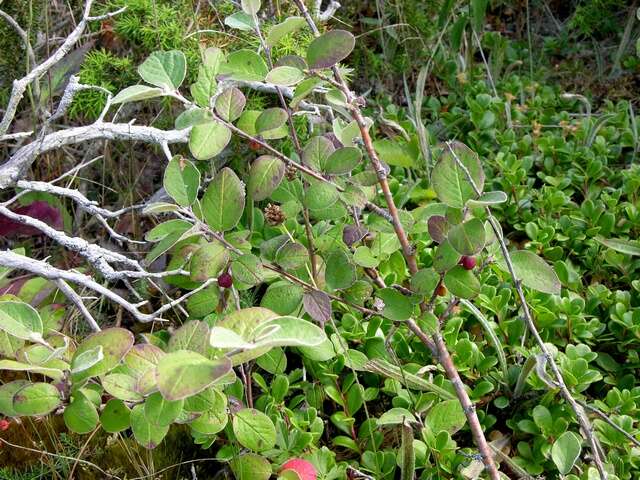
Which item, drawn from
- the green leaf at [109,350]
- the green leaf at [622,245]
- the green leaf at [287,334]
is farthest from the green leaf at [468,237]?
the green leaf at [622,245]

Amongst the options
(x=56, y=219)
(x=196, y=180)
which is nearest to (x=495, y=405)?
(x=196, y=180)

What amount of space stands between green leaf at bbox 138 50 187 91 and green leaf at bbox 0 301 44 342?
1.38 ft

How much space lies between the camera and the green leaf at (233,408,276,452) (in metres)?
1.37

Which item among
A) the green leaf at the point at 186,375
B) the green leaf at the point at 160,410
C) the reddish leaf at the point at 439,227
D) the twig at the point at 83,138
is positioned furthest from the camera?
the twig at the point at 83,138

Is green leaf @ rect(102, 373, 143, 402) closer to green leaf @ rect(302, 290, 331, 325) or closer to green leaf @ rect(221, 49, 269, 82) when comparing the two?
green leaf @ rect(302, 290, 331, 325)

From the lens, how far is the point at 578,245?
2.10 meters

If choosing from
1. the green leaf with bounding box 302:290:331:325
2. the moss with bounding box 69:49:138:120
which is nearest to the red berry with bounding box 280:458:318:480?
the green leaf with bounding box 302:290:331:325

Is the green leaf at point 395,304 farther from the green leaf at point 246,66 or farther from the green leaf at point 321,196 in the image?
the green leaf at point 246,66

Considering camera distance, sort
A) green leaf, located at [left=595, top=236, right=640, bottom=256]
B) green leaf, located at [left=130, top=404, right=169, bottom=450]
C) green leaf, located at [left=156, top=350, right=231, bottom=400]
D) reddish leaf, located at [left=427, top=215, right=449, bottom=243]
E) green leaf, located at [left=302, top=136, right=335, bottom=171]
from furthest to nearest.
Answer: green leaf, located at [left=595, top=236, right=640, bottom=256]
green leaf, located at [left=302, top=136, right=335, bottom=171]
reddish leaf, located at [left=427, top=215, right=449, bottom=243]
green leaf, located at [left=130, top=404, right=169, bottom=450]
green leaf, located at [left=156, top=350, right=231, bottom=400]

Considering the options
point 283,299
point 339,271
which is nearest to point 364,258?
point 339,271

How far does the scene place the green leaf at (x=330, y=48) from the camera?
1270 millimetres

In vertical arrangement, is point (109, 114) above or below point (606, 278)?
above

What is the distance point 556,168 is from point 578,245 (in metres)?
0.41

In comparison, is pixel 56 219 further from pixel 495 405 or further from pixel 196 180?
pixel 495 405
